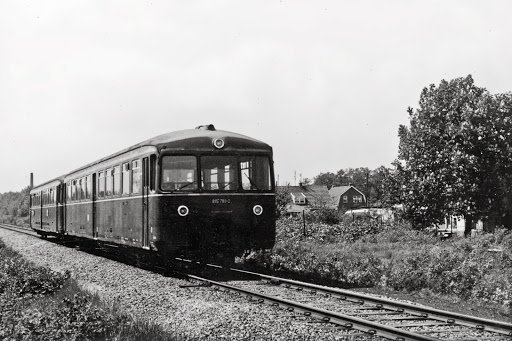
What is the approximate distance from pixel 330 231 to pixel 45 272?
54.3 feet

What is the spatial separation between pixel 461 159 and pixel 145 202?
78.4 ft

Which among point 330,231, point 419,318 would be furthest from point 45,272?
point 330,231

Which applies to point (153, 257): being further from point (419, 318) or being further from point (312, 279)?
point (419, 318)

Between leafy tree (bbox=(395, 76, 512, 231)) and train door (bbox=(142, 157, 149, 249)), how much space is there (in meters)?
23.6

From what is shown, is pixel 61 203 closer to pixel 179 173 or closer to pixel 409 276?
pixel 179 173

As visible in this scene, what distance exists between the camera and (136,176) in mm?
14867

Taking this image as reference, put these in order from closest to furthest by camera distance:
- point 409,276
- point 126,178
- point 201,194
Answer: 1. point 409,276
2. point 201,194
3. point 126,178

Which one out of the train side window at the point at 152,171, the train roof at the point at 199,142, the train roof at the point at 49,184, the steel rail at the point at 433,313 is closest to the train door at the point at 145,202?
the train side window at the point at 152,171

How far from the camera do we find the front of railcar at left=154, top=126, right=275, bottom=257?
13.4 meters

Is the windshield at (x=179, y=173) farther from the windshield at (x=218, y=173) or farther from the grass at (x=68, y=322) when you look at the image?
the grass at (x=68, y=322)

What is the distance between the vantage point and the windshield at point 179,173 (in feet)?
44.5

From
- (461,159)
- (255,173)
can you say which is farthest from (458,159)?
(255,173)

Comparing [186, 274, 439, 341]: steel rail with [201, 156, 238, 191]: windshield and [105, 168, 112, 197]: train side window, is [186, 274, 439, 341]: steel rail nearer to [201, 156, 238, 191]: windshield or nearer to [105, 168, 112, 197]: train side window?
[201, 156, 238, 191]: windshield

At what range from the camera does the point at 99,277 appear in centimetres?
1416
